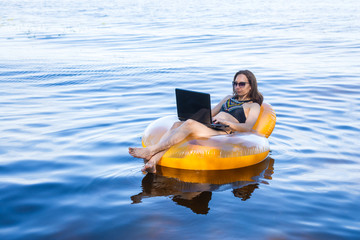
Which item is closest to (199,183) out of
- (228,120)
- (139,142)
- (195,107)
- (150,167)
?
(150,167)

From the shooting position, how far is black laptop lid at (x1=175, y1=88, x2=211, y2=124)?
560 cm

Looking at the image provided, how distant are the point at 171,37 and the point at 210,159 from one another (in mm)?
15188

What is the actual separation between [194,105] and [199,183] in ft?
3.42

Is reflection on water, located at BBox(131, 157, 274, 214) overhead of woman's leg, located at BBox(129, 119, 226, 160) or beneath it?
beneath

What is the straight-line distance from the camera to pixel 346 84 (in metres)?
11.1

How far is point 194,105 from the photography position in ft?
19.0

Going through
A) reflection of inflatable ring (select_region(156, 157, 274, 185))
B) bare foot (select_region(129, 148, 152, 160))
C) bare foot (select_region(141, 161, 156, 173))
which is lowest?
reflection of inflatable ring (select_region(156, 157, 274, 185))

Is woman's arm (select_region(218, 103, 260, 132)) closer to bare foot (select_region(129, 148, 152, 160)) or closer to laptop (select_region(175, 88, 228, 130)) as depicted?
laptop (select_region(175, 88, 228, 130))

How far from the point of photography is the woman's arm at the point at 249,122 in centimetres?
608

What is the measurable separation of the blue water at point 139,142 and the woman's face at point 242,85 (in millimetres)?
1055

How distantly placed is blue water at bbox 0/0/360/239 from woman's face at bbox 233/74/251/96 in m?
1.06

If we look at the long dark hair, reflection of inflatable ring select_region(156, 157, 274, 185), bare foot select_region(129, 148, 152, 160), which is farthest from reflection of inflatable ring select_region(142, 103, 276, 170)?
the long dark hair

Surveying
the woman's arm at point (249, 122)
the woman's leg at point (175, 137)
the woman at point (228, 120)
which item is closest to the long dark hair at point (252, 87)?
the woman at point (228, 120)

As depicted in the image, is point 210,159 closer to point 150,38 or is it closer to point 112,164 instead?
point 112,164
